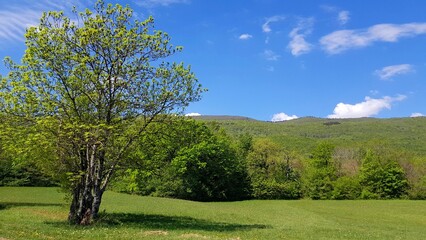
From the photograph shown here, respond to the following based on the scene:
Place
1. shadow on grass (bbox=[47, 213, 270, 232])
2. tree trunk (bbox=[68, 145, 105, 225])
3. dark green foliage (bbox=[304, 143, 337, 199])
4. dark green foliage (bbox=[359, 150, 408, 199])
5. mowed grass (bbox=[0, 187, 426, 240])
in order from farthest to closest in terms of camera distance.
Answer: dark green foliage (bbox=[359, 150, 408, 199])
dark green foliage (bbox=[304, 143, 337, 199])
shadow on grass (bbox=[47, 213, 270, 232])
tree trunk (bbox=[68, 145, 105, 225])
mowed grass (bbox=[0, 187, 426, 240])

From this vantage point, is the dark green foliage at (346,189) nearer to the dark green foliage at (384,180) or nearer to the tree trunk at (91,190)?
the dark green foliage at (384,180)

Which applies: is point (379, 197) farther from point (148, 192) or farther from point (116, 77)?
point (116, 77)

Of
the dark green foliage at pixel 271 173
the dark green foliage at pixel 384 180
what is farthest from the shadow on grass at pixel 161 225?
the dark green foliage at pixel 384 180

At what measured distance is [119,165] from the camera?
29688mm

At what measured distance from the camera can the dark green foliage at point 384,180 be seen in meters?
96.9

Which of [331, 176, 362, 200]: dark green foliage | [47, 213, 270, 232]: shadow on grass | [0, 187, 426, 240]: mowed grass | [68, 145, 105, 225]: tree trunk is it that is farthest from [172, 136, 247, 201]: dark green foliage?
[68, 145, 105, 225]: tree trunk

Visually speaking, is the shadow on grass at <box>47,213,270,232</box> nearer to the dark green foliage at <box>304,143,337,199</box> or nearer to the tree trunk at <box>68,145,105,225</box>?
the tree trunk at <box>68,145,105,225</box>

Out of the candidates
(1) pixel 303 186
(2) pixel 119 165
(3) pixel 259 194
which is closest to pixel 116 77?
(2) pixel 119 165

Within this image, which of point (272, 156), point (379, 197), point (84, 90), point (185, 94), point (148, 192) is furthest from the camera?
point (272, 156)

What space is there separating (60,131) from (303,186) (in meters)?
81.0

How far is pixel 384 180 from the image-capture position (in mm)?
97812

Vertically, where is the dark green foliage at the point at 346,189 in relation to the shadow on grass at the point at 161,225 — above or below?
below

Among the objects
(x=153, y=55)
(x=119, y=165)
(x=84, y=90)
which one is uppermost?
(x=153, y=55)

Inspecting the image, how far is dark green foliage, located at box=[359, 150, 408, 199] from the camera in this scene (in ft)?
318
